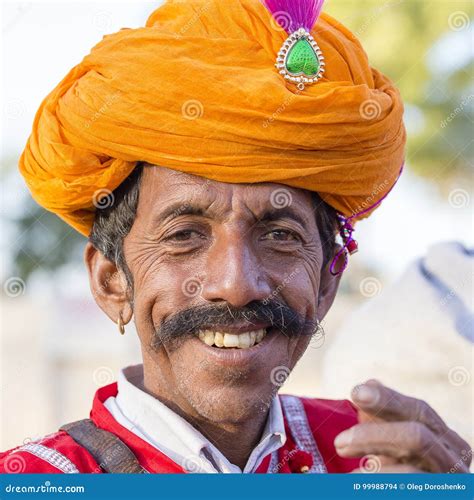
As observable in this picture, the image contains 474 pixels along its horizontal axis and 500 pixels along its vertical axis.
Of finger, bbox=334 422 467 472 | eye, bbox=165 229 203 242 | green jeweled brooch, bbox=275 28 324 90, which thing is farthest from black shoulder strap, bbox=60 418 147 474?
green jeweled brooch, bbox=275 28 324 90

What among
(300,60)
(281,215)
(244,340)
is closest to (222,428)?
(244,340)

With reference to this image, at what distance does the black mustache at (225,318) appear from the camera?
9.30 ft

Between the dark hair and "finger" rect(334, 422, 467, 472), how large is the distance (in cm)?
115

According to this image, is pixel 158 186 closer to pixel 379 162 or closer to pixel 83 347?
pixel 379 162

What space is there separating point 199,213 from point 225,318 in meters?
0.37

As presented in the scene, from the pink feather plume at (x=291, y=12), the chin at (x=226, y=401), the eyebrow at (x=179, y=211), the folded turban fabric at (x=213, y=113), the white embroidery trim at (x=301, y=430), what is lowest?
the white embroidery trim at (x=301, y=430)

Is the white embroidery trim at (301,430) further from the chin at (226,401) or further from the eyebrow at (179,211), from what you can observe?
the eyebrow at (179,211)

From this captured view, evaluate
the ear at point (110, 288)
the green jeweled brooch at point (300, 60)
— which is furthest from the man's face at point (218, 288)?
the green jeweled brooch at point (300, 60)

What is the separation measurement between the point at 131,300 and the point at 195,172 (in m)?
0.55

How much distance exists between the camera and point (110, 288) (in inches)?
128

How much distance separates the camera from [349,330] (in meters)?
4.42

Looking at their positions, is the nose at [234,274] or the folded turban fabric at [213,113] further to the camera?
the folded turban fabric at [213,113]

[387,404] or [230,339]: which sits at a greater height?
[387,404]

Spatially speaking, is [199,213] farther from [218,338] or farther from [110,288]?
[110,288]
